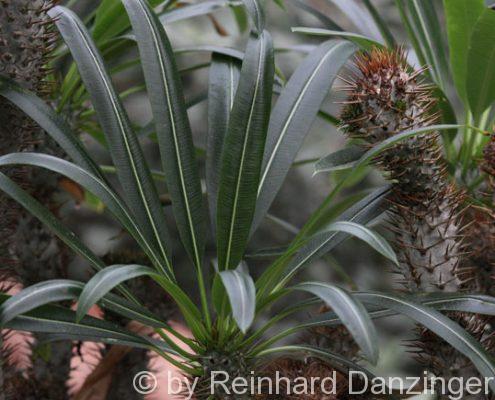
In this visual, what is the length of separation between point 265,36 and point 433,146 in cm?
32

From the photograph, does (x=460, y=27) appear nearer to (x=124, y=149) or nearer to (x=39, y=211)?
(x=124, y=149)

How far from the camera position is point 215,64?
1.37m

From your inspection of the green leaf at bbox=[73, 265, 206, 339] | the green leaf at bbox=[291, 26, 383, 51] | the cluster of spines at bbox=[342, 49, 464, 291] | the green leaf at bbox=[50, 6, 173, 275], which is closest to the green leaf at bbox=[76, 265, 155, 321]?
the green leaf at bbox=[73, 265, 206, 339]

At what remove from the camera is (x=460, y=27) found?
133 centimetres

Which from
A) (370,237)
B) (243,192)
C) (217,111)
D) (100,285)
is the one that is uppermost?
(217,111)

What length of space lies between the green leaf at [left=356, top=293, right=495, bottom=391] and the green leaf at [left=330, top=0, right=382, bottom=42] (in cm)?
80

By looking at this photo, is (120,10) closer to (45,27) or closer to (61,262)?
(45,27)

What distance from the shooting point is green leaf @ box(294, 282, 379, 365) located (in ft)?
2.67

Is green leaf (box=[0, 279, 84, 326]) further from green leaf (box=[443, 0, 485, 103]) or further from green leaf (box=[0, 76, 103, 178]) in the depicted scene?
green leaf (box=[443, 0, 485, 103])

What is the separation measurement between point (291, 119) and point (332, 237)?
0.21m

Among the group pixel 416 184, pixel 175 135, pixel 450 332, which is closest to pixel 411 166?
pixel 416 184

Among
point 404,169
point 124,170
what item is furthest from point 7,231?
point 404,169

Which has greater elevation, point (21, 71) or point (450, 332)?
point (21, 71)

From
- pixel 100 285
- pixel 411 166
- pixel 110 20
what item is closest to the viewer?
pixel 100 285
